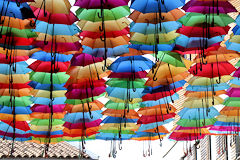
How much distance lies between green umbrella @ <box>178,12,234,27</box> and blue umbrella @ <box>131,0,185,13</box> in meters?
0.24

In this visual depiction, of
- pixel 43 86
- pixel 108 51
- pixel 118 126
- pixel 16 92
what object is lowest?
pixel 118 126

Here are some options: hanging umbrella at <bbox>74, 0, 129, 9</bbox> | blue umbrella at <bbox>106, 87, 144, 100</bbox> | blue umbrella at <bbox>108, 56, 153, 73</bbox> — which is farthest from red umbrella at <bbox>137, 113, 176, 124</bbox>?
hanging umbrella at <bbox>74, 0, 129, 9</bbox>

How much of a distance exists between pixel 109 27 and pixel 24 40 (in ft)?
3.00

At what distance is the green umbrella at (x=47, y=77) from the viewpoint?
17.7 feet

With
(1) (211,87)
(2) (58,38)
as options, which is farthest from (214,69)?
(2) (58,38)

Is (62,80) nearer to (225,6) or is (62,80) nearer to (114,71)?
(114,71)

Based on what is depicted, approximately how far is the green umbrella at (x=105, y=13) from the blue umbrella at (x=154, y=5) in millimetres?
237

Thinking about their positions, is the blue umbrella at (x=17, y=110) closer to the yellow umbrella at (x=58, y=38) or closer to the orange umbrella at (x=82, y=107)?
the orange umbrella at (x=82, y=107)

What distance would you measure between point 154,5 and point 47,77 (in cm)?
186

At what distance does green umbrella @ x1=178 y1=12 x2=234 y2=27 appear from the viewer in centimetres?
436

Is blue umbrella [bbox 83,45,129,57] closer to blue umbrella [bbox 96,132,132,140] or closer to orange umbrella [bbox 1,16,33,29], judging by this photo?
orange umbrella [bbox 1,16,33,29]

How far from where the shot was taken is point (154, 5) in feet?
14.0

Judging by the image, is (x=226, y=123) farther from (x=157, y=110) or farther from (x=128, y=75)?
(x=128, y=75)

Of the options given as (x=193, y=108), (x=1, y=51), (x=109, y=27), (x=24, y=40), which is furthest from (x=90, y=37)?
(x=193, y=108)
